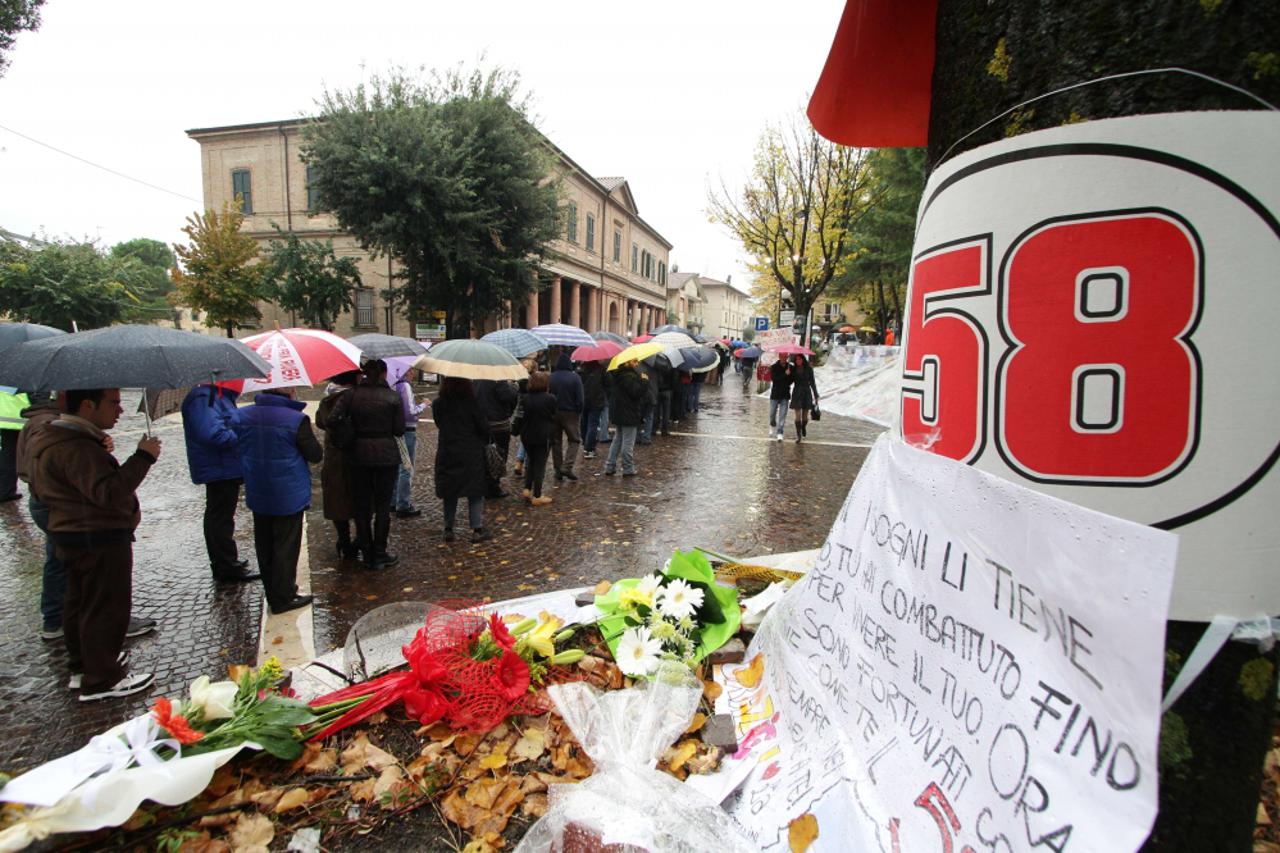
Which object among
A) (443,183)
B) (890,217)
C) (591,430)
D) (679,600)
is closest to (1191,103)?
(679,600)

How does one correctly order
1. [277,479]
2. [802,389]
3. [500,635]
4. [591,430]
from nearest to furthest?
[500,635], [277,479], [591,430], [802,389]

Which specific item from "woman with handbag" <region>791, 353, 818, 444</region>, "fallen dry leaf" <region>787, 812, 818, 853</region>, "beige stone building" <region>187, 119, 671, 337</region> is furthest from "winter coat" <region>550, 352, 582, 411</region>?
"beige stone building" <region>187, 119, 671, 337</region>

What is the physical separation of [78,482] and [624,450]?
21.1 ft

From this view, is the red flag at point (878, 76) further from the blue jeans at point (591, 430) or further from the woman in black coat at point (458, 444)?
the blue jeans at point (591, 430)

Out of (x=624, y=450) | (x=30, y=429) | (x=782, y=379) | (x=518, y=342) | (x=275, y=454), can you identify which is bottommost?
(x=624, y=450)

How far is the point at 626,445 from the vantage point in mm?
9109

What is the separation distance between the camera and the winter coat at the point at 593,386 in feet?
33.8

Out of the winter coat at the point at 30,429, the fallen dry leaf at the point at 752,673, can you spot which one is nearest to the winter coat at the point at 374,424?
the winter coat at the point at 30,429

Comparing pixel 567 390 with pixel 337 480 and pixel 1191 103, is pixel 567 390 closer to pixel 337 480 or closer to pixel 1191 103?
pixel 337 480

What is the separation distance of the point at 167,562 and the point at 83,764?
4624 mm

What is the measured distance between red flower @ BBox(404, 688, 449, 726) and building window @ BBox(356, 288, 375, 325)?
104ft

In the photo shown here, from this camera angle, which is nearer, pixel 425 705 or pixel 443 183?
pixel 425 705

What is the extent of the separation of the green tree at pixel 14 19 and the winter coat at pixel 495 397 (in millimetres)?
17472

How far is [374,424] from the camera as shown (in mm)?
5340
